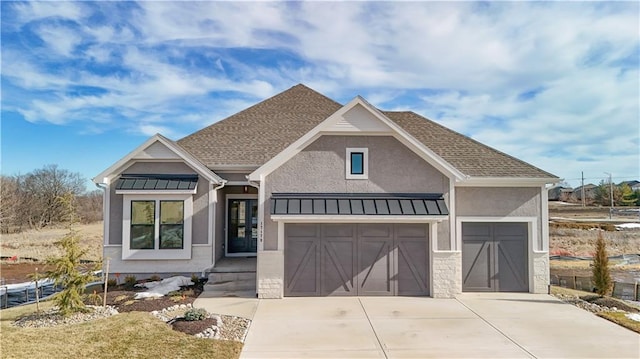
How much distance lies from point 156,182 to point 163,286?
3.62 metres

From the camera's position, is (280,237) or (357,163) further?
(357,163)

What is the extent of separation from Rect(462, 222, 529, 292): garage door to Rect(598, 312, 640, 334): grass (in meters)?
2.52

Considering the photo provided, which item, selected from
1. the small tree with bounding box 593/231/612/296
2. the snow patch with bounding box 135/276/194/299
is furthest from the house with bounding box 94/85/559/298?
the small tree with bounding box 593/231/612/296

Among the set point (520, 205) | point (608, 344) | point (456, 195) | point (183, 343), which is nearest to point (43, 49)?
point (183, 343)

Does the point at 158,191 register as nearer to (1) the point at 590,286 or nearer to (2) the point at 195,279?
(2) the point at 195,279

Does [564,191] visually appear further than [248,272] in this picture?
Yes

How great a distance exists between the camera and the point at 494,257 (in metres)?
12.3

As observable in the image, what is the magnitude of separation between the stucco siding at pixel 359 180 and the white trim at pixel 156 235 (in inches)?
141

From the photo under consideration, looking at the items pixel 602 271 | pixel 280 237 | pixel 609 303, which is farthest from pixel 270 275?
pixel 602 271

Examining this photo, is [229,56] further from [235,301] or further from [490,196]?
[490,196]

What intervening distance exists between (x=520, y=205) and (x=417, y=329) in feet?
20.3

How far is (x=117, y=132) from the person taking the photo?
84.7ft

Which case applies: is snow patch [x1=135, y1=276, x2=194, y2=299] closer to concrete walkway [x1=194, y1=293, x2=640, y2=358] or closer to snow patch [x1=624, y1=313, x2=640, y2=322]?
concrete walkway [x1=194, y1=293, x2=640, y2=358]

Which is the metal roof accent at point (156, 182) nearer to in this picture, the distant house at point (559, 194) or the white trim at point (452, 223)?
the white trim at point (452, 223)
